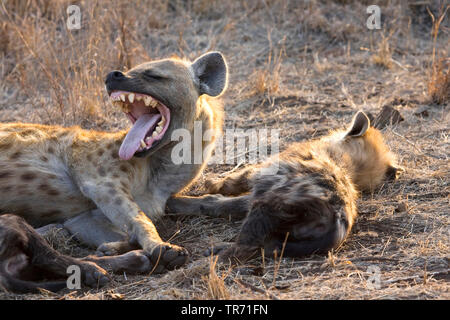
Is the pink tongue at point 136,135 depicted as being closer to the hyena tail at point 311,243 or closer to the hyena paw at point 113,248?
the hyena paw at point 113,248

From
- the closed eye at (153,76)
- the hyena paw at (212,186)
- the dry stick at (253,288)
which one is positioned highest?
the closed eye at (153,76)

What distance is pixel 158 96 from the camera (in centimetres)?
293

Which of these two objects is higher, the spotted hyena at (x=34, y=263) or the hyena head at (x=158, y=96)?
the hyena head at (x=158, y=96)

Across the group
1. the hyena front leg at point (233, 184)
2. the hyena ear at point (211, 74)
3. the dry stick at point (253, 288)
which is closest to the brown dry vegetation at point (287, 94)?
the dry stick at point (253, 288)

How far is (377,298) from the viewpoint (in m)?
2.05

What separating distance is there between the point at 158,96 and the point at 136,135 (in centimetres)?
20

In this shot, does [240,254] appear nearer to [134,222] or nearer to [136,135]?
[134,222]

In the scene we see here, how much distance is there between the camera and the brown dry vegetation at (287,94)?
229cm

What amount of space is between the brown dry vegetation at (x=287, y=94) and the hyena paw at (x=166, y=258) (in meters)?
0.05

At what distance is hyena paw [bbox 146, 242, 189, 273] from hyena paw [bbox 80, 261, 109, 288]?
0.20 metres

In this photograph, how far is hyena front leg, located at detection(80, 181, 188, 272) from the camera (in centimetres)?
243

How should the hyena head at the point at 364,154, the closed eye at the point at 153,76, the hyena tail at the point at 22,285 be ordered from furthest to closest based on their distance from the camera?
the hyena head at the point at 364,154
the closed eye at the point at 153,76
the hyena tail at the point at 22,285

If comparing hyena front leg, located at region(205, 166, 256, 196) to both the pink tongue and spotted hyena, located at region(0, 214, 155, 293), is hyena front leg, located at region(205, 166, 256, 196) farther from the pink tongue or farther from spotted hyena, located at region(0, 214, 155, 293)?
spotted hyena, located at region(0, 214, 155, 293)

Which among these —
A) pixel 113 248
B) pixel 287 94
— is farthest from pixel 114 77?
pixel 287 94
